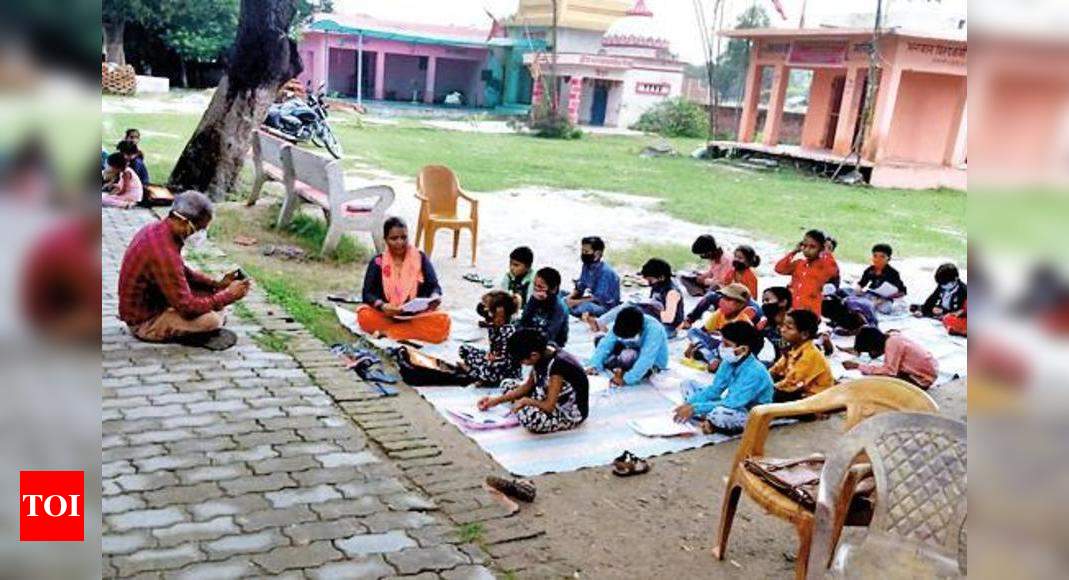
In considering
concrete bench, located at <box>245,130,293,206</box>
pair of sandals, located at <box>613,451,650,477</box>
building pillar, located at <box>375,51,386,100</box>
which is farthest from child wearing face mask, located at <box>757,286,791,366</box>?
building pillar, located at <box>375,51,386,100</box>

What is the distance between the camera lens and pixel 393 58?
35.2 m

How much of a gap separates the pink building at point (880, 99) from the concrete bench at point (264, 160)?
13472 millimetres

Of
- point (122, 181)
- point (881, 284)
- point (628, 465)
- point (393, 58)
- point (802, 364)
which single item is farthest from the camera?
point (393, 58)

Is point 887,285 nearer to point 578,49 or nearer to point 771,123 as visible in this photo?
point 771,123

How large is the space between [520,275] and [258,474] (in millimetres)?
3202

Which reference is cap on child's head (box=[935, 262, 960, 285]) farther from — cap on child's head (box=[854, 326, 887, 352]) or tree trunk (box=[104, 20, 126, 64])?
tree trunk (box=[104, 20, 126, 64])

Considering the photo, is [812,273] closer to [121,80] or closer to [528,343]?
[528,343]

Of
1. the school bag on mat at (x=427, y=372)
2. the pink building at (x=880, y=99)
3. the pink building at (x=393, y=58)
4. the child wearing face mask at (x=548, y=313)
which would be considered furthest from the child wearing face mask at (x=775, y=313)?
the pink building at (x=393, y=58)

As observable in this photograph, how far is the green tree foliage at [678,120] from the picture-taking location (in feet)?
98.6

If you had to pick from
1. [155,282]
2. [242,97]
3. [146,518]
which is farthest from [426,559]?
[242,97]

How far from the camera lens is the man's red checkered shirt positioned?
5070 millimetres

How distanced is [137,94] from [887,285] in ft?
76.2

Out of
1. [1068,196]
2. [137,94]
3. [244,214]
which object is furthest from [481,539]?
[137,94]

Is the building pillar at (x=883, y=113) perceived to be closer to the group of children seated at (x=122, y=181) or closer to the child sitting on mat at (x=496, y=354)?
the group of children seated at (x=122, y=181)
